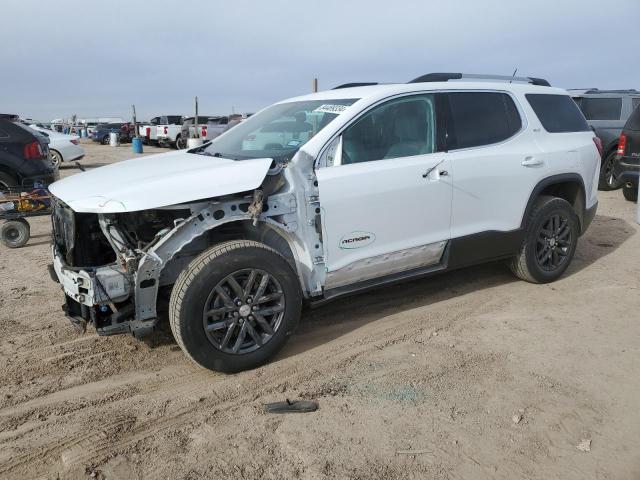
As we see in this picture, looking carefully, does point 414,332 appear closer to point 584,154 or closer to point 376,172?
point 376,172

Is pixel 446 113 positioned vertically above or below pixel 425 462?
above

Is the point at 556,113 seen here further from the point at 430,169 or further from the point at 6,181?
the point at 6,181

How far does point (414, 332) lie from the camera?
13.3 ft

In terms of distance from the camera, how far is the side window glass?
373 cm

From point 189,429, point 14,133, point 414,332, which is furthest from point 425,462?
point 14,133

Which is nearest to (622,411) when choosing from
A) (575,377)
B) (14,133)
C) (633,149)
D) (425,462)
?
(575,377)

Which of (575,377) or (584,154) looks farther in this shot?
(584,154)

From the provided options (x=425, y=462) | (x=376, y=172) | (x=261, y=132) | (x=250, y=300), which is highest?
(x=261, y=132)

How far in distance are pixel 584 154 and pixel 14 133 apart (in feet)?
24.1

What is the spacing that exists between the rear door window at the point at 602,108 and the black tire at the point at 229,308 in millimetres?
10296

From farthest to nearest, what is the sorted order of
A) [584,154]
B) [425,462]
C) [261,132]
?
1. [584,154]
2. [261,132]
3. [425,462]

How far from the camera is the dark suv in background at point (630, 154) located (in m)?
8.69

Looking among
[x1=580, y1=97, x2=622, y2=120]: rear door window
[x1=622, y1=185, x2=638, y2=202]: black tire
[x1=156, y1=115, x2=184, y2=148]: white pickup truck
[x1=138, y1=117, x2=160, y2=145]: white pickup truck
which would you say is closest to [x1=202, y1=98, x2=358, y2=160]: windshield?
[x1=622, y1=185, x2=638, y2=202]: black tire

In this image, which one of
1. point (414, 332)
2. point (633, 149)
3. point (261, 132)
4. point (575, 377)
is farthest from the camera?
point (633, 149)
